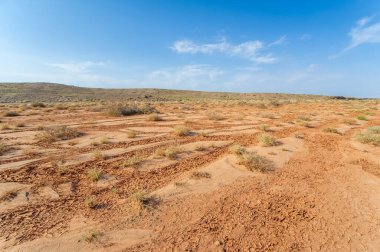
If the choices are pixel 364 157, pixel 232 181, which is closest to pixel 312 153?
pixel 364 157

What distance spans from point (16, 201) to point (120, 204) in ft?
6.50

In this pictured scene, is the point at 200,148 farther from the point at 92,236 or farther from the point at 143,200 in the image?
the point at 92,236

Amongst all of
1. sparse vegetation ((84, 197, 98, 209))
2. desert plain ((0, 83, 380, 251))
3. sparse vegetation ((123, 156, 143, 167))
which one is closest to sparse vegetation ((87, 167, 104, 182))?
desert plain ((0, 83, 380, 251))

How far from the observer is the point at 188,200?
459cm

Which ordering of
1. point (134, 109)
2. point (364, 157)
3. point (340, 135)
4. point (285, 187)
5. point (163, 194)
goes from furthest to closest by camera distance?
point (134, 109) < point (340, 135) < point (364, 157) < point (285, 187) < point (163, 194)

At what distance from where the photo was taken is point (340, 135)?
10484 mm

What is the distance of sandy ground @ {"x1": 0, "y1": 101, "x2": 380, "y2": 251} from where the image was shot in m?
3.46

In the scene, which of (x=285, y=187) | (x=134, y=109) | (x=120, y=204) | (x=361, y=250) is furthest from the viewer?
(x=134, y=109)

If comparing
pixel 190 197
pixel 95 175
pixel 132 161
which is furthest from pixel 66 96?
pixel 190 197

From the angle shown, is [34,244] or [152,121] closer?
[34,244]

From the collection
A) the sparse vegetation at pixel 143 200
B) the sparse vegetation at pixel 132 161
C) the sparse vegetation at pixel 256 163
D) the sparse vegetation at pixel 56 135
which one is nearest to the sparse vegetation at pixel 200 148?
the sparse vegetation at pixel 256 163

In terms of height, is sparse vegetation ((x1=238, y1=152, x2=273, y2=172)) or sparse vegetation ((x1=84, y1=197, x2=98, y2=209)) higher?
sparse vegetation ((x1=238, y1=152, x2=273, y2=172))

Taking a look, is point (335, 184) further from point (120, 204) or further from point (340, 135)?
point (340, 135)

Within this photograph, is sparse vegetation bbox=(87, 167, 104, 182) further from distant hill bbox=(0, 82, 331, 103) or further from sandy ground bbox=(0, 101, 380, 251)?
distant hill bbox=(0, 82, 331, 103)
